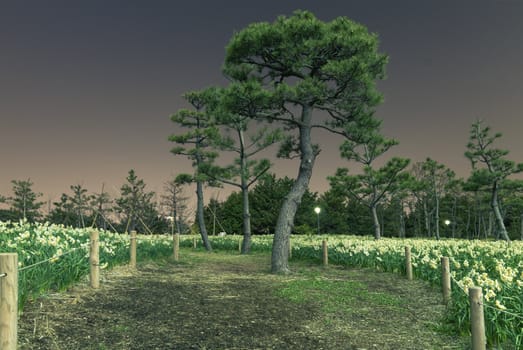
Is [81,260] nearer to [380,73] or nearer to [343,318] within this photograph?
[343,318]

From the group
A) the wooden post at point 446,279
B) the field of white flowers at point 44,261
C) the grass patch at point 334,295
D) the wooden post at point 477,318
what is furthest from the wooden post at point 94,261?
the wooden post at point 446,279

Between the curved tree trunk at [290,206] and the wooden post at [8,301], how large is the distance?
26.9ft

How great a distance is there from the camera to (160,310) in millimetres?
6387

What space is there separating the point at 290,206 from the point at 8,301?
869 centimetres

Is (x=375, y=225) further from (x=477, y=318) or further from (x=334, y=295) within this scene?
(x=477, y=318)

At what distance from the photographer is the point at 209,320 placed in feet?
19.6

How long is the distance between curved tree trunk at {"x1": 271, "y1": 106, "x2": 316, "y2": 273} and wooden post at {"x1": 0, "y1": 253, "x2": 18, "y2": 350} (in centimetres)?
819

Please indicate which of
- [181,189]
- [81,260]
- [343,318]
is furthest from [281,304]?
[181,189]

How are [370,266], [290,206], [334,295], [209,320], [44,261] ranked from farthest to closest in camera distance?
1. [370,266]
2. [290,206]
3. [334,295]
4. [209,320]
5. [44,261]

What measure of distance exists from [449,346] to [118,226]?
4267 cm

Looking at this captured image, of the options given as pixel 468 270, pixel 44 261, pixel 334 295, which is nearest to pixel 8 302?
pixel 44 261

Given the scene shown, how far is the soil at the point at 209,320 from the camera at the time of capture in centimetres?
496

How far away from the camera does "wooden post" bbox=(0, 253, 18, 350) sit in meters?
3.70

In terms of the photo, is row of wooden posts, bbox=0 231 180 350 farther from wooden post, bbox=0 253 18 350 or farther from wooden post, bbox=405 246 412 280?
wooden post, bbox=405 246 412 280
